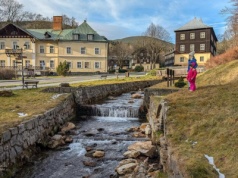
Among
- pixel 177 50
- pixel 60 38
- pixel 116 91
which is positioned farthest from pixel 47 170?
pixel 177 50

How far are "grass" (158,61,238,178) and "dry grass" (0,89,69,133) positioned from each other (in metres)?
5.70

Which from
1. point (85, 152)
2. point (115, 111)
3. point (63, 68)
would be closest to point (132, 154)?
point (85, 152)

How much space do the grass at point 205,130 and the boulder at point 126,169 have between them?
1722mm

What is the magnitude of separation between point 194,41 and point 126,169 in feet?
196

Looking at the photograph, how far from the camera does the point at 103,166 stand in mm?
9477

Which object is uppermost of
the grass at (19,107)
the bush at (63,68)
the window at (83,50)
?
the window at (83,50)

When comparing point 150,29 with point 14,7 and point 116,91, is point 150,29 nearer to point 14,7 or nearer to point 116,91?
point 14,7

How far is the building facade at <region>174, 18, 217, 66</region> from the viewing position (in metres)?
62.8

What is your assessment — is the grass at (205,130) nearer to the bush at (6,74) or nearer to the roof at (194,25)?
the bush at (6,74)

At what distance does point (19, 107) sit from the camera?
1332cm

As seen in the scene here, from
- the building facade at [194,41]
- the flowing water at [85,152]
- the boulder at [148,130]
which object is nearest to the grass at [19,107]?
the flowing water at [85,152]

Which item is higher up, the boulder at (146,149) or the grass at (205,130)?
the grass at (205,130)

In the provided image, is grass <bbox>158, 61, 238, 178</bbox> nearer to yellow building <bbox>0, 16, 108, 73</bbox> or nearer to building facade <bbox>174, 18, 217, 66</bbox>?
yellow building <bbox>0, 16, 108, 73</bbox>

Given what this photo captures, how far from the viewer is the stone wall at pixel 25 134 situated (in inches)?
340
